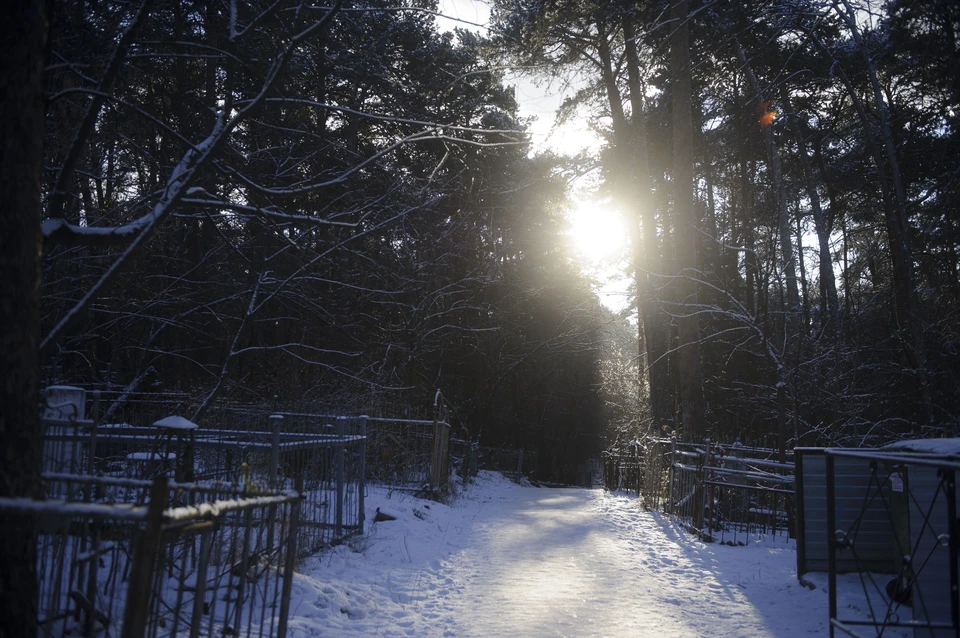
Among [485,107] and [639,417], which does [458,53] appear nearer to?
[485,107]

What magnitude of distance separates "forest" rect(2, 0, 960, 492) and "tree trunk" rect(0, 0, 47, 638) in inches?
0.7

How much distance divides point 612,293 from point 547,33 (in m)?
6.48

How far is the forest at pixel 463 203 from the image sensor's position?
8.34 m

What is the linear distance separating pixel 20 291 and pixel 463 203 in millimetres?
20003

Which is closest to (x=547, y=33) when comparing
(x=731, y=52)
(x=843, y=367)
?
(x=731, y=52)

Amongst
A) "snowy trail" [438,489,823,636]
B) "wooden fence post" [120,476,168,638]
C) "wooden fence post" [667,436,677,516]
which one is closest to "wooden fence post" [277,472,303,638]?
"wooden fence post" [120,476,168,638]

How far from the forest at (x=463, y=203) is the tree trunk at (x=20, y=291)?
2cm

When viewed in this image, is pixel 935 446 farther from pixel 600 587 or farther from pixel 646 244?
pixel 646 244

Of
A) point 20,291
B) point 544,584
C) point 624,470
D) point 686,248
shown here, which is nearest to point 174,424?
point 20,291

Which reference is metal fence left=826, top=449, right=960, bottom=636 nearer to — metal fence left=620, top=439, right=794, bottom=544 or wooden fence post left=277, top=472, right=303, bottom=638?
wooden fence post left=277, top=472, right=303, bottom=638

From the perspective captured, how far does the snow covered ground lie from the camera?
6.66 m

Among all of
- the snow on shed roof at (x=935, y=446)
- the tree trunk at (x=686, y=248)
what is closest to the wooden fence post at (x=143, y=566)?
the snow on shed roof at (x=935, y=446)

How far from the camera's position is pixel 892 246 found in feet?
55.0

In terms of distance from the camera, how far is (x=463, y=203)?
2309cm
